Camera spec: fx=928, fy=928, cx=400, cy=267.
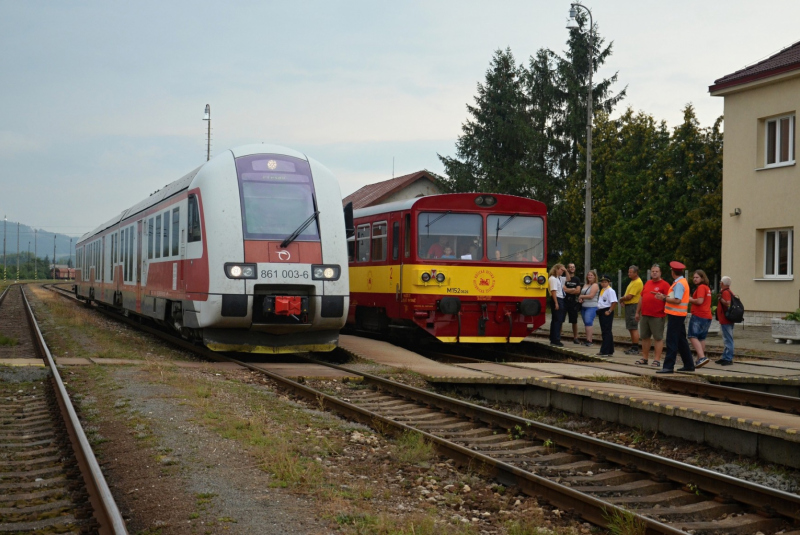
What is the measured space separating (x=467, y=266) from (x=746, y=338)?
8855 mm

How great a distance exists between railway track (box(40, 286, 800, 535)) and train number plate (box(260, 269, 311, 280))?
3.69 meters

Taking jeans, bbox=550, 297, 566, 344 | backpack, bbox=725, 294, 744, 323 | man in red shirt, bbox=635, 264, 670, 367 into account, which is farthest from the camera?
jeans, bbox=550, 297, 566, 344

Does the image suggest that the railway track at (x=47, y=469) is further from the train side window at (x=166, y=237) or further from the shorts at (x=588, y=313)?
the shorts at (x=588, y=313)

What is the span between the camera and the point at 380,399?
1109 centimetres

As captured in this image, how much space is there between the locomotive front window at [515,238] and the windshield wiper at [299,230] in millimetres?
3949

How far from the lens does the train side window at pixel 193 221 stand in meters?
14.4

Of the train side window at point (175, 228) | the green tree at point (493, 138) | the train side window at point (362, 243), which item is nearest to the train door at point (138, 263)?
the train side window at point (175, 228)

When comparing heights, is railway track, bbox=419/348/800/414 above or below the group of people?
below

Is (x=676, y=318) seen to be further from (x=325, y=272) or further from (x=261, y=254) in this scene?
(x=261, y=254)

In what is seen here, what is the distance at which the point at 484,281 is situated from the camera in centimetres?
1681

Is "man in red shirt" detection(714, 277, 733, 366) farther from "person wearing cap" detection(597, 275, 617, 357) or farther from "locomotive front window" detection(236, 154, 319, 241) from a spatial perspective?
"locomotive front window" detection(236, 154, 319, 241)

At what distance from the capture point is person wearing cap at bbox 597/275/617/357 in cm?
1634

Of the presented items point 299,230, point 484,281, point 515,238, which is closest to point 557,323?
point 515,238

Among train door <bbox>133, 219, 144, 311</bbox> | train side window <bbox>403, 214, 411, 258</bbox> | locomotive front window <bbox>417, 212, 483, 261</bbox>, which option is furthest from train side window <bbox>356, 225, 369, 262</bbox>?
train door <bbox>133, 219, 144, 311</bbox>
